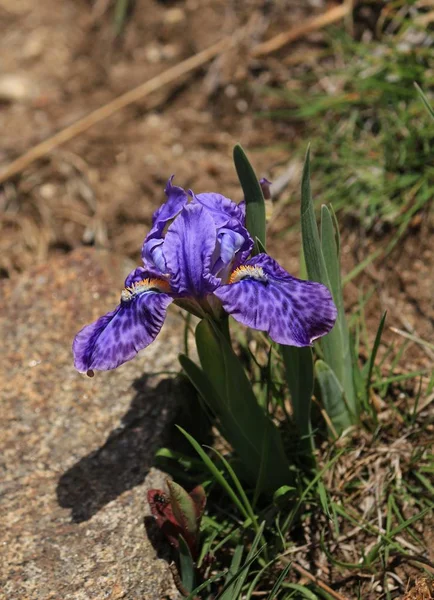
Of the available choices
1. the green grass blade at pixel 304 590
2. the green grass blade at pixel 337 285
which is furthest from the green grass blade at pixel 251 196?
the green grass blade at pixel 304 590

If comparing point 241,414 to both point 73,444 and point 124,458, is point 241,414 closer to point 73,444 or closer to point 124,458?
point 124,458

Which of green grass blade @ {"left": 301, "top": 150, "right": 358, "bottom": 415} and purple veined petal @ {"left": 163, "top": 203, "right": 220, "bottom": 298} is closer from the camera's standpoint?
purple veined petal @ {"left": 163, "top": 203, "right": 220, "bottom": 298}

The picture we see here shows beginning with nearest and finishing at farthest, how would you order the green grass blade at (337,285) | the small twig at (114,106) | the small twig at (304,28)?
the green grass blade at (337,285) → the small twig at (304,28) → the small twig at (114,106)

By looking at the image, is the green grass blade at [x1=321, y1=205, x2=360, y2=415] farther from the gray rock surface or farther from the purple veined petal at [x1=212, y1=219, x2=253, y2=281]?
the gray rock surface

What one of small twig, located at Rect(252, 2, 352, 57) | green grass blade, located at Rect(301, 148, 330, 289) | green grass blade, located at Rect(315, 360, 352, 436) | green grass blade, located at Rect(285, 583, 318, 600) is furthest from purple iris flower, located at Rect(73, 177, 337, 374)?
small twig, located at Rect(252, 2, 352, 57)

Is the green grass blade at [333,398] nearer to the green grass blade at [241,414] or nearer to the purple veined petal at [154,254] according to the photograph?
the green grass blade at [241,414]

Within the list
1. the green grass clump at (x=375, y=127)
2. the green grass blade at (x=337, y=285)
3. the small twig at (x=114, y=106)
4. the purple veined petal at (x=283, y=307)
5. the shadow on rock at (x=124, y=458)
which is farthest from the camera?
the small twig at (x=114, y=106)

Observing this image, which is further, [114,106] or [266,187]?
[114,106]

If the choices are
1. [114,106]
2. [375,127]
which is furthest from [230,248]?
[114,106]
